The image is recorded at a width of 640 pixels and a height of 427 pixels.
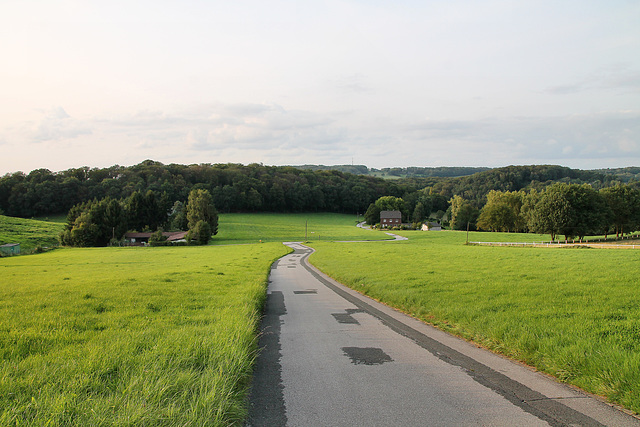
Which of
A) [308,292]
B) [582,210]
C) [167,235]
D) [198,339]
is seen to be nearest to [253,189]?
[167,235]

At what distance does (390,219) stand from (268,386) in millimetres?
121987

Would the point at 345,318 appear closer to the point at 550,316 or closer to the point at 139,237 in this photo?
the point at 550,316

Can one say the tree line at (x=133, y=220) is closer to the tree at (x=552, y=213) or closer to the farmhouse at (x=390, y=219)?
the tree at (x=552, y=213)

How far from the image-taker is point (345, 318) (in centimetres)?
1041

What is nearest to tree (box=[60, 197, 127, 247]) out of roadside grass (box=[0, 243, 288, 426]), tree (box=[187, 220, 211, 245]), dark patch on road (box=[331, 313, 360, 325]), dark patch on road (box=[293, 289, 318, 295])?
tree (box=[187, 220, 211, 245])

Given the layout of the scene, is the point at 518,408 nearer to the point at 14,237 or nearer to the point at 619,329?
the point at 619,329

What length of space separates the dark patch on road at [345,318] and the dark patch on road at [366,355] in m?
2.48

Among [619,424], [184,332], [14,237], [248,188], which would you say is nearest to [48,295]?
[184,332]

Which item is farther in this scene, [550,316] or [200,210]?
[200,210]

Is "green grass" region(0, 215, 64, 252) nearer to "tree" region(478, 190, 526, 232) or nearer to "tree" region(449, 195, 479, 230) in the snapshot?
"tree" region(478, 190, 526, 232)

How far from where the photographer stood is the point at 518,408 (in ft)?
15.3

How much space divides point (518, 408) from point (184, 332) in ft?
17.8

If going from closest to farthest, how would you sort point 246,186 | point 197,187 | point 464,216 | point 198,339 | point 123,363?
1. point 123,363
2. point 198,339
3. point 464,216
4. point 197,187
5. point 246,186

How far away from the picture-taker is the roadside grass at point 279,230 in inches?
3241
